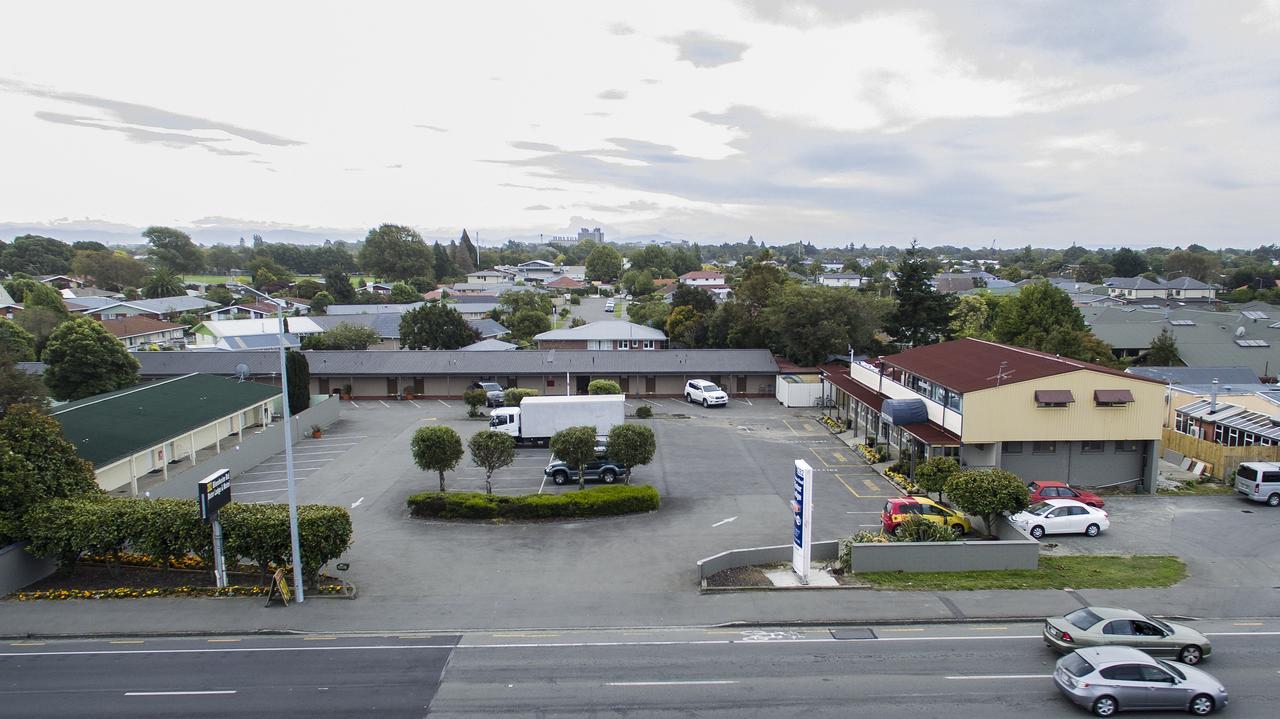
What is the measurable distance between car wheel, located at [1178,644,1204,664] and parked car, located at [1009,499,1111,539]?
935cm

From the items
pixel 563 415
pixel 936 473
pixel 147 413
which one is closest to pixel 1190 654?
pixel 936 473

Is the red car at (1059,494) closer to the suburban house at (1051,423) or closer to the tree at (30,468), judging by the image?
the suburban house at (1051,423)

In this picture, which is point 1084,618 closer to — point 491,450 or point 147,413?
point 491,450

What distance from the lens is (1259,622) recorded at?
19.6 m

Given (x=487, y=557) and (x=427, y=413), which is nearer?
(x=487, y=557)

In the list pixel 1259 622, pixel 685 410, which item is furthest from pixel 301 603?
pixel 685 410

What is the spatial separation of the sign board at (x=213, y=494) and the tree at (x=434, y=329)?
49.2m

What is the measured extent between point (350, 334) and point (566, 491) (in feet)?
161

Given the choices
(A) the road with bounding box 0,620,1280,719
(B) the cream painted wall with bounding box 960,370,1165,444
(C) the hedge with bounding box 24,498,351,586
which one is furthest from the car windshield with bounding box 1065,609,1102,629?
(C) the hedge with bounding box 24,498,351,586

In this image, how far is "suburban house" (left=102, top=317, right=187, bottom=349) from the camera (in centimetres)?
7957

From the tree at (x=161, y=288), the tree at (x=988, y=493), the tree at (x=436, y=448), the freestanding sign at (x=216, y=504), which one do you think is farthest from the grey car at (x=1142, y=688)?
the tree at (x=161, y=288)

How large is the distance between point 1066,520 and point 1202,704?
1215 centimetres

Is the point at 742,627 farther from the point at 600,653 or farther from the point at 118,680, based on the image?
the point at 118,680

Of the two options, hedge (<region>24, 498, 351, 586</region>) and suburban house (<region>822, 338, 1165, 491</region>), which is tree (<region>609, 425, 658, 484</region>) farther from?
suburban house (<region>822, 338, 1165, 491</region>)
